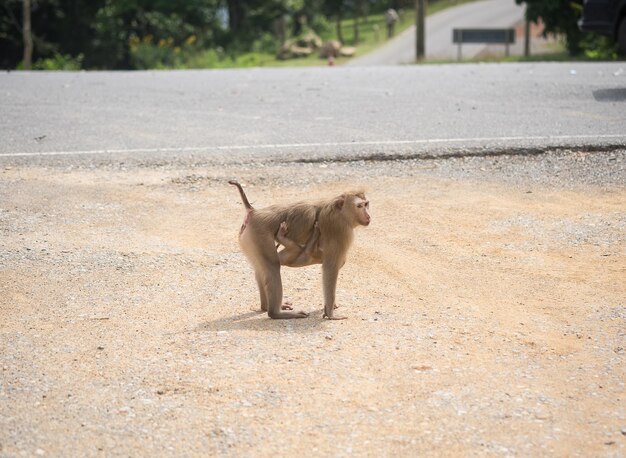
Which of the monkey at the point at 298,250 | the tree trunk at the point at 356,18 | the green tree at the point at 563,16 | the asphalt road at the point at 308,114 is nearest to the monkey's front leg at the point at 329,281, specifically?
the monkey at the point at 298,250

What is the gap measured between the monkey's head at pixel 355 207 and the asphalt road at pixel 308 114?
164 inches

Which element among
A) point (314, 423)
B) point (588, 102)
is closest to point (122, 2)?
point (588, 102)

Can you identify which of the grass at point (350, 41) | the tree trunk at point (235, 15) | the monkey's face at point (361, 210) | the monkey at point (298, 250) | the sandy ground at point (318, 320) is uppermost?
the monkey's face at point (361, 210)

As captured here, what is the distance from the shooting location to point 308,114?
12.3m

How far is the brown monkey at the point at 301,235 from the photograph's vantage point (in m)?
5.76

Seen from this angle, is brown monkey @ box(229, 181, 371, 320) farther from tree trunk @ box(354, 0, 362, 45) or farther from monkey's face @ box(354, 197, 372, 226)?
tree trunk @ box(354, 0, 362, 45)

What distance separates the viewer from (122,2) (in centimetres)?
3394

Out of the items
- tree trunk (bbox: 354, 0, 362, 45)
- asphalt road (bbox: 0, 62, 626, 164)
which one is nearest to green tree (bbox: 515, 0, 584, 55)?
asphalt road (bbox: 0, 62, 626, 164)

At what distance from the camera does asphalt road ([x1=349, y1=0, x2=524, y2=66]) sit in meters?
34.7

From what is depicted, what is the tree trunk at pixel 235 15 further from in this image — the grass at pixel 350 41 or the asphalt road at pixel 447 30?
the asphalt road at pixel 447 30

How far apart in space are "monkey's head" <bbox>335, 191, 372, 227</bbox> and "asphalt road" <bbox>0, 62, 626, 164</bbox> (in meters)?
4.16

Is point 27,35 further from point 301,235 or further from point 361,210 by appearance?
point 361,210

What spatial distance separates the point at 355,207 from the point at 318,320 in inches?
29.4

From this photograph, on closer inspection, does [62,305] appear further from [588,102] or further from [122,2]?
[122,2]
